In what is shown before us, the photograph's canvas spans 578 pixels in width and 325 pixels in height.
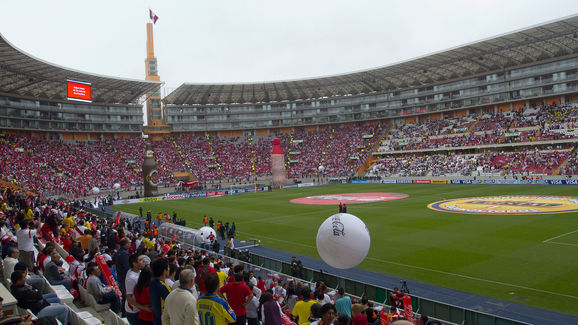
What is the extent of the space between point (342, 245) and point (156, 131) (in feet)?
295

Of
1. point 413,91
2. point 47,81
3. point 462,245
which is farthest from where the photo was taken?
point 413,91

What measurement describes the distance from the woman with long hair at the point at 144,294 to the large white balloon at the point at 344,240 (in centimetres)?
447

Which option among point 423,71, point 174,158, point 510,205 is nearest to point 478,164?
point 423,71

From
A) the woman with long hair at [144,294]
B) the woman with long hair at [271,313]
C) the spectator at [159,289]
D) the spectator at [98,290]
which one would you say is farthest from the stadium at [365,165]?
the woman with long hair at [271,313]

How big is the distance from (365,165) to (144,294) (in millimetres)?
73110

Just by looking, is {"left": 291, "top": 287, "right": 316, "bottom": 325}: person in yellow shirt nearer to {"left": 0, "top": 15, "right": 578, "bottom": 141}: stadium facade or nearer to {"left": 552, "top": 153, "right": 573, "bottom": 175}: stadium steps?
{"left": 0, "top": 15, "right": 578, "bottom": 141}: stadium facade

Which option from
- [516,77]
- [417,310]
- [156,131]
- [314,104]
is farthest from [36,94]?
[516,77]

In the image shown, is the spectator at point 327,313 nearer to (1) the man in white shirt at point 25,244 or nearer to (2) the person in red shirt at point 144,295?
(2) the person in red shirt at point 144,295

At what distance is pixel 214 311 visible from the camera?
17.1ft

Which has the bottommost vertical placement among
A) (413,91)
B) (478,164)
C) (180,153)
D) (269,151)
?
(478,164)

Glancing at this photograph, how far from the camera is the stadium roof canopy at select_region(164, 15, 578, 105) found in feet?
187

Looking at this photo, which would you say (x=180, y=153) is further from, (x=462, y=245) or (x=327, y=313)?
(x=327, y=313)

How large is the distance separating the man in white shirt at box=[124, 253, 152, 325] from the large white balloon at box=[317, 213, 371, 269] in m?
4.26

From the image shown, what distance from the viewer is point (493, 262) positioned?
17.8 metres
